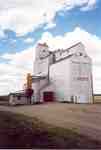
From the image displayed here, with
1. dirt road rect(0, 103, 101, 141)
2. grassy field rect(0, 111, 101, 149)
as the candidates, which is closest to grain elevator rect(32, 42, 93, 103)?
dirt road rect(0, 103, 101, 141)

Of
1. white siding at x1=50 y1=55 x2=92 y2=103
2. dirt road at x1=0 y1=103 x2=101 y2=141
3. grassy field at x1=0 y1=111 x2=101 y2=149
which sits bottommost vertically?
dirt road at x1=0 y1=103 x2=101 y2=141

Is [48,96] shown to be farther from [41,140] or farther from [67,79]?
[41,140]

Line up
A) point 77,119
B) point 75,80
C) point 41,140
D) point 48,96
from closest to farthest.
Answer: point 41,140 → point 77,119 → point 75,80 → point 48,96

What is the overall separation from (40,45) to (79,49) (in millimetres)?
14095

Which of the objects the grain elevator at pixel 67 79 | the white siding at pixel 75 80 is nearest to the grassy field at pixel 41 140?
the white siding at pixel 75 80

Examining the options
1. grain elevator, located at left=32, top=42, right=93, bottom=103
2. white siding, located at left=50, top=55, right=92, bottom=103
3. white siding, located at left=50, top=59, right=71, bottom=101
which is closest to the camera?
white siding, located at left=50, top=55, right=92, bottom=103

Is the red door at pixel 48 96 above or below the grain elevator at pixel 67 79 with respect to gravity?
below

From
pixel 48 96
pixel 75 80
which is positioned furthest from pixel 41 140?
pixel 48 96

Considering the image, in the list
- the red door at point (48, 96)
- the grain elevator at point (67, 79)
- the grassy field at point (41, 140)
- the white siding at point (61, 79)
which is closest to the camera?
the grassy field at point (41, 140)

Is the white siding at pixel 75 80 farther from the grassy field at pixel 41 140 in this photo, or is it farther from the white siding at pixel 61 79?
the grassy field at pixel 41 140

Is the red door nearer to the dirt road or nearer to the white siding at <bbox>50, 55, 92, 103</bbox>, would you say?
the white siding at <bbox>50, 55, 92, 103</bbox>

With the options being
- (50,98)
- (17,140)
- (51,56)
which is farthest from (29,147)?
(51,56)

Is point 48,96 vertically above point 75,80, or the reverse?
point 75,80

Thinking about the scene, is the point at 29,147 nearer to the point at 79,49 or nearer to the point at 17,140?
the point at 17,140
